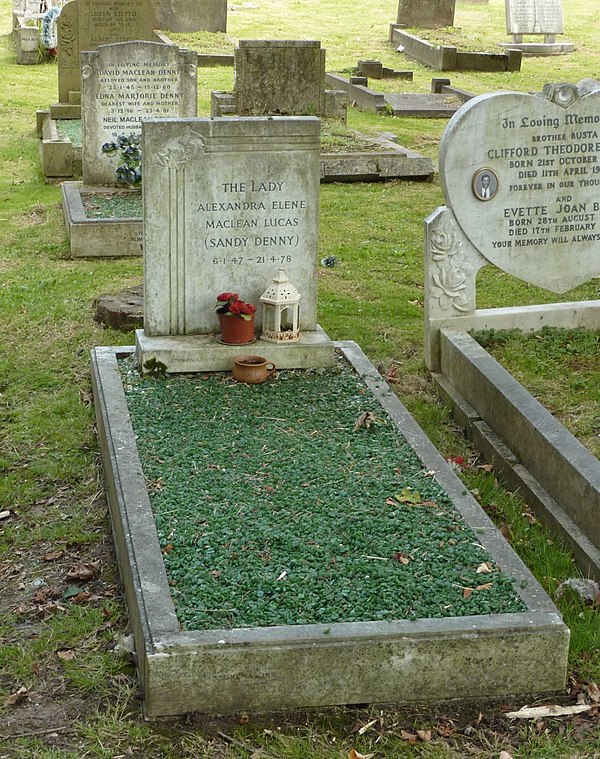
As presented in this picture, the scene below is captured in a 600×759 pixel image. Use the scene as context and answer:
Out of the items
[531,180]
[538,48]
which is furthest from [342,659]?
[538,48]

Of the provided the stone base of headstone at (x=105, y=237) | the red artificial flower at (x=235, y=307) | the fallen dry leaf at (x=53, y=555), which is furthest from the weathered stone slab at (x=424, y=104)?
the fallen dry leaf at (x=53, y=555)

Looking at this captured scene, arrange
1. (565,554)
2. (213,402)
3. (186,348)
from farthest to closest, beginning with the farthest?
(186,348) < (213,402) < (565,554)

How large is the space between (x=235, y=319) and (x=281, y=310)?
31 cm

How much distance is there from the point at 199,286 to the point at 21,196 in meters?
5.77

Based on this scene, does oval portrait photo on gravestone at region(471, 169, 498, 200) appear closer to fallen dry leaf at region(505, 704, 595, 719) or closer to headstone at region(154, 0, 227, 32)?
fallen dry leaf at region(505, 704, 595, 719)

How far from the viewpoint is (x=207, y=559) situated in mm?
4559

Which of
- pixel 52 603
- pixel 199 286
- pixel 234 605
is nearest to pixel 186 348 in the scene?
pixel 199 286

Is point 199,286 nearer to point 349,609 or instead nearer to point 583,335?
point 583,335

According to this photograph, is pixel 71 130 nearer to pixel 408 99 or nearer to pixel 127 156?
pixel 127 156

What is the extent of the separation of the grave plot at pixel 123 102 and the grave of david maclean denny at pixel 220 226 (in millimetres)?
4395

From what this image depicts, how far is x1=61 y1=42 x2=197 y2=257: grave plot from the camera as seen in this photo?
11.2 meters

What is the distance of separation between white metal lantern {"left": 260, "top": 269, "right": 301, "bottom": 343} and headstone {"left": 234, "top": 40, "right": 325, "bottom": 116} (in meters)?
7.18

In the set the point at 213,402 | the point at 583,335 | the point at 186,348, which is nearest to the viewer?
the point at 213,402

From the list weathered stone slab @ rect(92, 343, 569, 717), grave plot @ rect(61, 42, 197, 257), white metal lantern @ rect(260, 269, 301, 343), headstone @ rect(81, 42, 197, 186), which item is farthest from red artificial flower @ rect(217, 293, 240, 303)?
headstone @ rect(81, 42, 197, 186)
